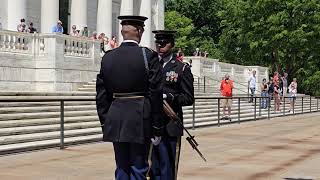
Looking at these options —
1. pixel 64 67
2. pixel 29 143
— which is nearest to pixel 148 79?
pixel 29 143

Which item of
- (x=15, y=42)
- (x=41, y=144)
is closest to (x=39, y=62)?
(x=15, y=42)

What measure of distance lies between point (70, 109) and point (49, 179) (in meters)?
8.57

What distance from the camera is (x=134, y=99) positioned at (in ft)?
19.1

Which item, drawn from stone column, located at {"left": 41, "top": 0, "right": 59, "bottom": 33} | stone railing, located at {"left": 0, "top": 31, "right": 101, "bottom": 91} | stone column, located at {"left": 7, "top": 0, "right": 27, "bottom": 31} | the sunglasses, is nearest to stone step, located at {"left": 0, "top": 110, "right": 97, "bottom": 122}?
stone railing, located at {"left": 0, "top": 31, "right": 101, "bottom": 91}

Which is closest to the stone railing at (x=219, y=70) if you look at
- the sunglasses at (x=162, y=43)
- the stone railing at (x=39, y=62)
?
the stone railing at (x=39, y=62)

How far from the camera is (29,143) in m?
13.4

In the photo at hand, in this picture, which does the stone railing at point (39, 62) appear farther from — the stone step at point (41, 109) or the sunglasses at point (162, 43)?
the sunglasses at point (162, 43)

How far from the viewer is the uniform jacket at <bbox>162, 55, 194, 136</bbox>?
23.1 ft

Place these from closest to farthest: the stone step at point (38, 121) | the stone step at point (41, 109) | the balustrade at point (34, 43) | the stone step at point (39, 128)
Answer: the stone step at point (39, 128) → the stone step at point (38, 121) → the stone step at point (41, 109) → the balustrade at point (34, 43)

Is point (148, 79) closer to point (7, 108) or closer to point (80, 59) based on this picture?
point (7, 108)

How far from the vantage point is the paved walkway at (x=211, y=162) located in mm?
9859

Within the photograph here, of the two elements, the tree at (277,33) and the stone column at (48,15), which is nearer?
the stone column at (48,15)

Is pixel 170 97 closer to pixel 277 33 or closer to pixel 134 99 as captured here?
pixel 134 99

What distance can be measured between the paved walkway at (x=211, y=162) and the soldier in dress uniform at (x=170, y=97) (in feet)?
8.37
